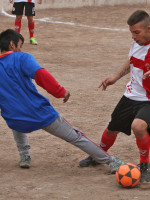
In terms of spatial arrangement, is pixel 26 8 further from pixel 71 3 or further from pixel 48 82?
pixel 48 82

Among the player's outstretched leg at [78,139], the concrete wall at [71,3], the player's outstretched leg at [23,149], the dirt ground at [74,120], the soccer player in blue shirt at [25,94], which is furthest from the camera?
the concrete wall at [71,3]

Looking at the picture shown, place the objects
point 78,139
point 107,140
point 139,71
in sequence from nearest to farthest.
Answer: point 139,71, point 78,139, point 107,140

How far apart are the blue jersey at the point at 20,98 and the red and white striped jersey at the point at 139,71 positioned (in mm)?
821

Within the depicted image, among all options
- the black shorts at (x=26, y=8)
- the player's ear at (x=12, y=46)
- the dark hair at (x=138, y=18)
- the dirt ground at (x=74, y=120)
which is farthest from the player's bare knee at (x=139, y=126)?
the black shorts at (x=26, y=8)

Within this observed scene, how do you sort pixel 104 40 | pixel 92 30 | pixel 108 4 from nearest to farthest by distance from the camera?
pixel 104 40 → pixel 92 30 → pixel 108 4

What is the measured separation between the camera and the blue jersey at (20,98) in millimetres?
4875

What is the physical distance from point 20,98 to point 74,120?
2.13 meters

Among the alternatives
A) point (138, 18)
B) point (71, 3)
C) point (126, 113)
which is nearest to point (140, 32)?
point (138, 18)

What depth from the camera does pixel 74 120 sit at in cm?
696

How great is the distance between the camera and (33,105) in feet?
16.1

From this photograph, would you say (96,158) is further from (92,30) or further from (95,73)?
(92,30)

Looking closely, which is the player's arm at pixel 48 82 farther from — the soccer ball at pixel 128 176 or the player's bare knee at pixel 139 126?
the soccer ball at pixel 128 176


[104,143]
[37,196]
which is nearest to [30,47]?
[104,143]

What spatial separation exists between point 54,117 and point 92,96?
3.25 m
